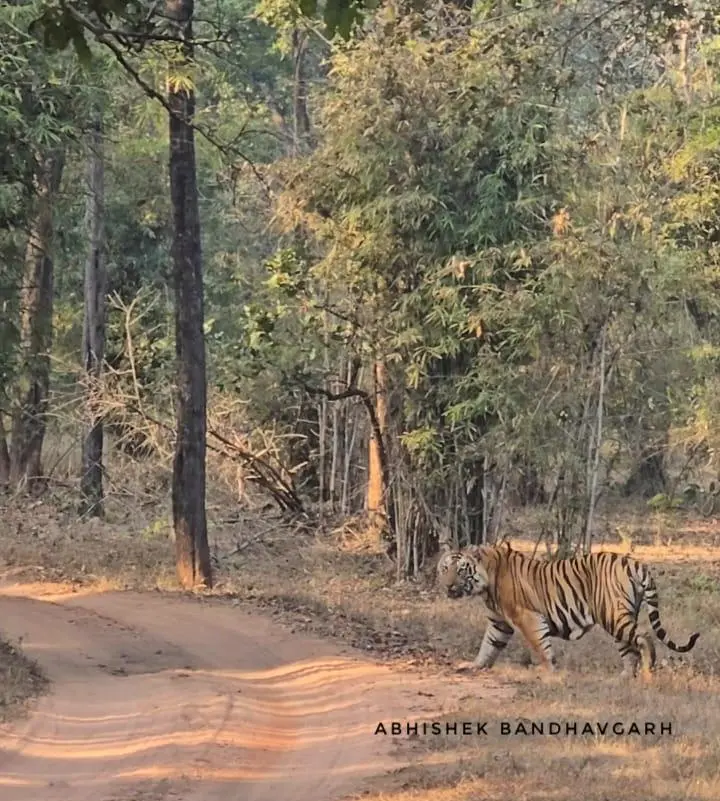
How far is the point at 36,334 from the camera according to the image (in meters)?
19.7

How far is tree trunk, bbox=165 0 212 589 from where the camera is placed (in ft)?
47.9

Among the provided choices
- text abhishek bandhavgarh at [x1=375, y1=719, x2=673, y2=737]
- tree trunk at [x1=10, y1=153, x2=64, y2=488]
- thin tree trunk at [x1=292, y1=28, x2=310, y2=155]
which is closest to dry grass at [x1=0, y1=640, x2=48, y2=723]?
text abhishek bandhavgarh at [x1=375, y1=719, x2=673, y2=737]

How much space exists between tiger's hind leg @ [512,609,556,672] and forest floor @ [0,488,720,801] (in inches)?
8.2

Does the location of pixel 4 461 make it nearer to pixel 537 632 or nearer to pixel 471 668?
pixel 471 668

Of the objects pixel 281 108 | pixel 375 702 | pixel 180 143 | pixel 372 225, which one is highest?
pixel 281 108

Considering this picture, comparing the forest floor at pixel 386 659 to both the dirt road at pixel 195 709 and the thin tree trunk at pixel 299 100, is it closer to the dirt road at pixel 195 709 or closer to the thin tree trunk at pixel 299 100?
the dirt road at pixel 195 709

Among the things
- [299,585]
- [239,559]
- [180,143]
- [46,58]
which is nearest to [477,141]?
[180,143]

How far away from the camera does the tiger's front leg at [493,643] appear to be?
34.0 feet

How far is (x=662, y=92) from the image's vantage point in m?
18.3

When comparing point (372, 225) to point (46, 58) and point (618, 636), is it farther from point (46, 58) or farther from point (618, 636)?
point (618, 636)

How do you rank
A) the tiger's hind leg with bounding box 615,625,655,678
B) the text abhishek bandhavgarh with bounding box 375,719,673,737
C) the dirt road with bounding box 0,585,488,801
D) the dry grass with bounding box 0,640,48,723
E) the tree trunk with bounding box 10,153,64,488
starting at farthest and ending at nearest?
the tree trunk with bounding box 10,153,64,488, the tiger's hind leg with bounding box 615,625,655,678, the dry grass with bounding box 0,640,48,723, the text abhishek bandhavgarh with bounding box 375,719,673,737, the dirt road with bounding box 0,585,488,801

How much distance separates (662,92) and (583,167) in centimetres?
450

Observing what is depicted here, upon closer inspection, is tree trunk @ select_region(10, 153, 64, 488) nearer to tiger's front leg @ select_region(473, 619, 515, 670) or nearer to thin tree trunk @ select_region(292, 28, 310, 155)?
thin tree trunk @ select_region(292, 28, 310, 155)

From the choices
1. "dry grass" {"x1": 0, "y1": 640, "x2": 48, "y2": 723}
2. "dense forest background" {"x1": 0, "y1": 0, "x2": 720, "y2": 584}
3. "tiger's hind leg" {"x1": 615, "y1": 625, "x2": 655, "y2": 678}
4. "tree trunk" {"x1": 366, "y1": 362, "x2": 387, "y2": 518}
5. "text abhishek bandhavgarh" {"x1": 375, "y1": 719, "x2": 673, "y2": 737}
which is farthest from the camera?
"tree trunk" {"x1": 366, "y1": 362, "x2": 387, "y2": 518}
